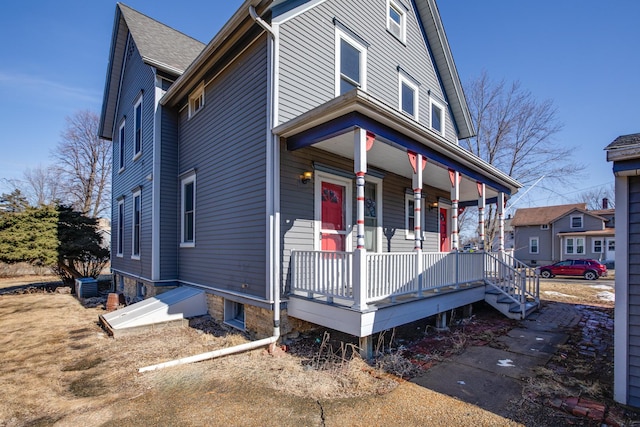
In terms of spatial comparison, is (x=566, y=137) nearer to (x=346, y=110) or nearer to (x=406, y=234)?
(x=406, y=234)

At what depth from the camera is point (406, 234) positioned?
30.6 feet

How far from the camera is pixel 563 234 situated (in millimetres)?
29797

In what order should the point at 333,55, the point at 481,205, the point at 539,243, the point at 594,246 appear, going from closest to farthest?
the point at 333,55 → the point at 481,205 → the point at 594,246 → the point at 539,243

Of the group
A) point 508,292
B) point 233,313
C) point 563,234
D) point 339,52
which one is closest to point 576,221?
point 563,234

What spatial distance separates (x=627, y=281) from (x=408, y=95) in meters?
7.65

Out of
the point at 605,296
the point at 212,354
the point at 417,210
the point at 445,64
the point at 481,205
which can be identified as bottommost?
the point at 605,296

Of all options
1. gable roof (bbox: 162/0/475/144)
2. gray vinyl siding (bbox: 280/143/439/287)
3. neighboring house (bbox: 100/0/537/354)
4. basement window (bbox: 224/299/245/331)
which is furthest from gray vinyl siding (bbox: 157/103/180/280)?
gray vinyl siding (bbox: 280/143/439/287)

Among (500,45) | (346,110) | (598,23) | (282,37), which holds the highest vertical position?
(500,45)

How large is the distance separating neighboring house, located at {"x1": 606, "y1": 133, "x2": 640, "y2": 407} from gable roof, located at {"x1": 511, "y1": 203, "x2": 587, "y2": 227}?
32543 mm

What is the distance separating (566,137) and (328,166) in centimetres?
2221

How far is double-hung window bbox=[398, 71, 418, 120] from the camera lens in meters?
9.52

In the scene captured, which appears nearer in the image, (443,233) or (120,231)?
(443,233)

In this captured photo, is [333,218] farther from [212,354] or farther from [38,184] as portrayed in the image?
[38,184]

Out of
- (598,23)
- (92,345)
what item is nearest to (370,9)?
(598,23)
